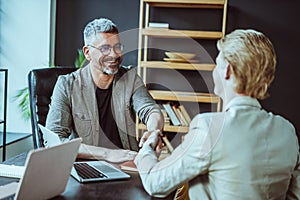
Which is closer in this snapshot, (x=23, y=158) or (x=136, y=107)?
(x=23, y=158)

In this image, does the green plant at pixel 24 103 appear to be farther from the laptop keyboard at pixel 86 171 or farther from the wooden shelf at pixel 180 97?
the laptop keyboard at pixel 86 171

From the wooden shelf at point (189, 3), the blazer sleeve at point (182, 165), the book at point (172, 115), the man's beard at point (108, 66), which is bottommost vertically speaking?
the book at point (172, 115)

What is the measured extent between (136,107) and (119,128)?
0.15 metres

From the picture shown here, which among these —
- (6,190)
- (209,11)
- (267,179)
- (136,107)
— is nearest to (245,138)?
(267,179)

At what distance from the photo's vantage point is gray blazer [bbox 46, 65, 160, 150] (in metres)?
2.12

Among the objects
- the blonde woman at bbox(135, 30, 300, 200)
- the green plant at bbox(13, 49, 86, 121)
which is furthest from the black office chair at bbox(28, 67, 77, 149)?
the green plant at bbox(13, 49, 86, 121)

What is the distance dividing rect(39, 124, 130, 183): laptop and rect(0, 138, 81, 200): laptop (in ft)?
0.53

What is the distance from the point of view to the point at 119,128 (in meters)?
2.33

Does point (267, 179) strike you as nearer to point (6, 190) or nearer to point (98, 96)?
point (6, 190)

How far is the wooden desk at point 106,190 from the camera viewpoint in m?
1.35

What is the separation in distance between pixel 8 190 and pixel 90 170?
0.35m

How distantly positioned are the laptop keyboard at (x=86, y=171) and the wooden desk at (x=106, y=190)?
0.18ft

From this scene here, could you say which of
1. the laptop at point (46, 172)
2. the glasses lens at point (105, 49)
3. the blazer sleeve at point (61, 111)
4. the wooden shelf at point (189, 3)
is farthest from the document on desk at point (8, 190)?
the wooden shelf at point (189, 3)

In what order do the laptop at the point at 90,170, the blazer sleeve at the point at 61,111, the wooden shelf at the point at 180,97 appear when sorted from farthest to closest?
the wooden shelf at the point at 180,97
the blazer sleeve at the point at 61,111
the laptop at the point at 90,170
